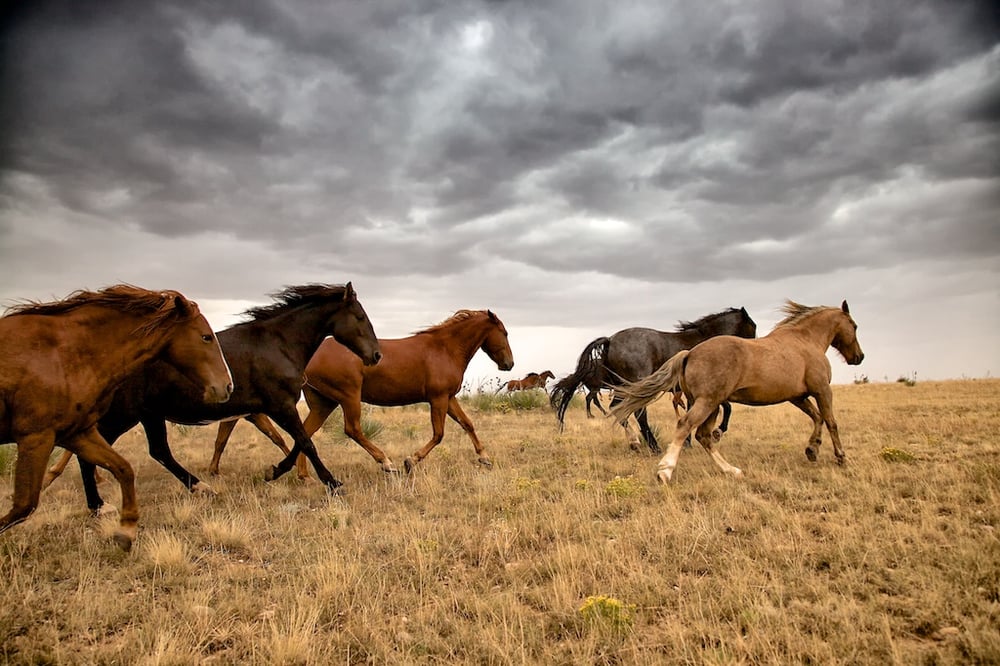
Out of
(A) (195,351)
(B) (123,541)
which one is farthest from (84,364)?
(B) (123,541)

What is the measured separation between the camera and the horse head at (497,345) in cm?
1028

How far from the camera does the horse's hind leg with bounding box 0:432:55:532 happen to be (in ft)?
Answer: 15.2

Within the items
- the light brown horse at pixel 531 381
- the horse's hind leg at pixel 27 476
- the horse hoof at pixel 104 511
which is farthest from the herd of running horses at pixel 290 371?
the light brown horse at pixel 531 381

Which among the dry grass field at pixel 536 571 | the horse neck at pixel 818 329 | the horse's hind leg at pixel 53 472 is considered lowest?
the dry grass field at pixel 536 571

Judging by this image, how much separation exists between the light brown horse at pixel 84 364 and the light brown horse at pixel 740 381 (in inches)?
209

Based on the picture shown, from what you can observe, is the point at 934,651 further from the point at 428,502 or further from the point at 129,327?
the point at 129,327

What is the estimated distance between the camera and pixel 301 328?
784 cm

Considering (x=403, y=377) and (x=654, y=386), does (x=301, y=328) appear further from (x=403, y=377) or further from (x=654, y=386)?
(x=654, y=386)

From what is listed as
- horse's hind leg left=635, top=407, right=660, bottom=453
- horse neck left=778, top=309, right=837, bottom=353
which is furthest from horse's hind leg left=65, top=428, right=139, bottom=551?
horse neck left=778, top=309, right=837, bottom=353

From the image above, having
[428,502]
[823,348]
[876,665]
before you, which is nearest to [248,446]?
[428,502]

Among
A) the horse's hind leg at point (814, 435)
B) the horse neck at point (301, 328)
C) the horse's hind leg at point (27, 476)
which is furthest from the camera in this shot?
the horse's hind leg at point (814, 435)

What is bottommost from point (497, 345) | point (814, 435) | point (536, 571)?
point (536, 571)

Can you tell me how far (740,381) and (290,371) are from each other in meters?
5.78

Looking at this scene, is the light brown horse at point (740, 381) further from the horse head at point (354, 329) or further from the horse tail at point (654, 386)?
the horse head at point (354, 329)
